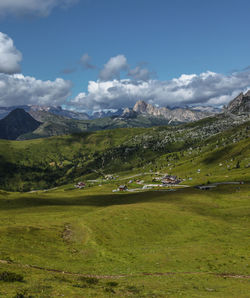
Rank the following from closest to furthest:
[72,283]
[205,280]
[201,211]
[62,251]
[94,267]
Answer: [72,283]
[205,280]
[94,267]
[62,251]
[201,211]

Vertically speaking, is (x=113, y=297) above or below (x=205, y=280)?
above

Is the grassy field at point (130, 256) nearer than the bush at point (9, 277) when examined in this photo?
No

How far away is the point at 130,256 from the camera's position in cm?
5475

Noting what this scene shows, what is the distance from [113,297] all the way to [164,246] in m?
36.7

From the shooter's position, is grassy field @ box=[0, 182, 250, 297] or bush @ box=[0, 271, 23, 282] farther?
grassy field @ box=[0, 182, 250, 297]

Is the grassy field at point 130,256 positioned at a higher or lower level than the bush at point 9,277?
lower

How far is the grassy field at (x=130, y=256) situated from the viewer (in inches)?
1319

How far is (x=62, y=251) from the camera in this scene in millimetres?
52906

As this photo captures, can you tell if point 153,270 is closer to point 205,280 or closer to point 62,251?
point 205,280

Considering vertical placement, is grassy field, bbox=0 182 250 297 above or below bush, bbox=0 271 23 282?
below

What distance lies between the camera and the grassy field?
3350 centimetres

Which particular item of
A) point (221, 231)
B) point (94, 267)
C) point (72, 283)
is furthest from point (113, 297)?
point (221, 231)

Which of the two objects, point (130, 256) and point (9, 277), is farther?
point (130, 256)

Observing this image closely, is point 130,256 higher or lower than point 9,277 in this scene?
lower
